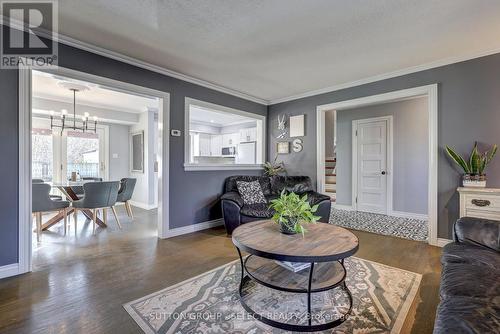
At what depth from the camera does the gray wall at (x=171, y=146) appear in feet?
7.77

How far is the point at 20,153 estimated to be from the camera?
2.44 meters

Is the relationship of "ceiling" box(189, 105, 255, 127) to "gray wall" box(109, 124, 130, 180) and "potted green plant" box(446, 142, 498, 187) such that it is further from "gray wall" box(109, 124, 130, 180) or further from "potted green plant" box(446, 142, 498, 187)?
"potted green plant" box(446, 142, 498, 187)

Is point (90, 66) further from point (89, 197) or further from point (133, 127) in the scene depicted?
point (133, 127)

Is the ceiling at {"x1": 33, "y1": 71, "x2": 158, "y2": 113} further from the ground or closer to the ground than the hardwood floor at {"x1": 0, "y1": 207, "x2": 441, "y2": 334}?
further from the ground

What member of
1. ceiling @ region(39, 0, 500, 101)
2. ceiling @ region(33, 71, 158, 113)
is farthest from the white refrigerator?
ceiling @ region(39, 0, 500, 101)

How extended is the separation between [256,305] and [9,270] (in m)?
2.50

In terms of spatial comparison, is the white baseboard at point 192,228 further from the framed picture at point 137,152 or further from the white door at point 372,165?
the white door at point 372,165

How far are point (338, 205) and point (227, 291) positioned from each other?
4.61m

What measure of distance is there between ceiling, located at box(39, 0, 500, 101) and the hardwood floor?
253 centimetres

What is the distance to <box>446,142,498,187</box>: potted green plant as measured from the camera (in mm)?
2916

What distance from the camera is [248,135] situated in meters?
7.45

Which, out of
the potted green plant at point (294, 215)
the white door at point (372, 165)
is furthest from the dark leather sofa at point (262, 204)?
the white door at point (372, 165)

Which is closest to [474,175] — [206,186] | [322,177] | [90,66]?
[322,177]

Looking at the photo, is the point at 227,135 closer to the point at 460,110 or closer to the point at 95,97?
the point at 95,97
